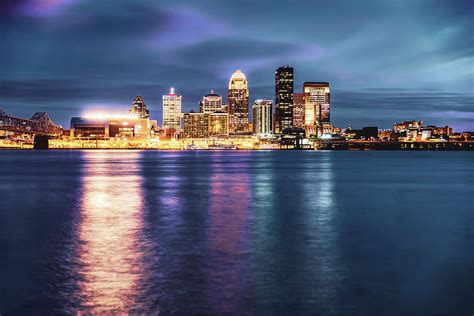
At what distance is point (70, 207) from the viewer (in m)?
31.9

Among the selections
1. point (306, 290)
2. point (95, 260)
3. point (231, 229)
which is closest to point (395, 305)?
point (306, 290)

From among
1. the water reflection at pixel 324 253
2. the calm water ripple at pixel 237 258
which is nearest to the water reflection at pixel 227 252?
the calm water ripple at pixel 237 258

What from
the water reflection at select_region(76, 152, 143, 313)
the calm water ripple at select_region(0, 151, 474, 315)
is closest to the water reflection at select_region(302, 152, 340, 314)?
the calm water ripple at select_region(0, 151, 474, 315)

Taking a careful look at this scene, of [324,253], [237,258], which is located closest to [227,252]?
[237,258]

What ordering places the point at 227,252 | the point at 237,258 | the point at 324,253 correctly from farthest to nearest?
the point at 324,253 < the point at 227,252 < the point at 237,258

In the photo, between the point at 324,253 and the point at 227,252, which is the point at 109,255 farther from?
the point at 324,253

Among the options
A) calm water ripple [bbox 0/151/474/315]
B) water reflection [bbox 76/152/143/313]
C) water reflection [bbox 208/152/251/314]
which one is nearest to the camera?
calm water ripple [bbox 0/151/474/315]

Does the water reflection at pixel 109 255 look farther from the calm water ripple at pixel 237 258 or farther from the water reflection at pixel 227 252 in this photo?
the water reflection at pixel 227 252

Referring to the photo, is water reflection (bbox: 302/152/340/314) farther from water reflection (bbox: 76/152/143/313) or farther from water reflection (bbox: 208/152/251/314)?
water reflection (bbox: 76/152/143/313)

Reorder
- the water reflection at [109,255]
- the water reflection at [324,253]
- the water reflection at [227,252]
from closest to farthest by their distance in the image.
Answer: the water reflection at [109,255] < the water reflection at [227,252] < the water reflection at [324,253]

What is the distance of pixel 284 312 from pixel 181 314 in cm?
230

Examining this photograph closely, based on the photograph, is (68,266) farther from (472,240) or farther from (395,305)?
(472,240)

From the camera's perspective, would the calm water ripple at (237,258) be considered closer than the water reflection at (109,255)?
Yes

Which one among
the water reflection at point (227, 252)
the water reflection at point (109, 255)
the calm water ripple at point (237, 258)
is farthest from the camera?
the water reflection at point (227, 252)
